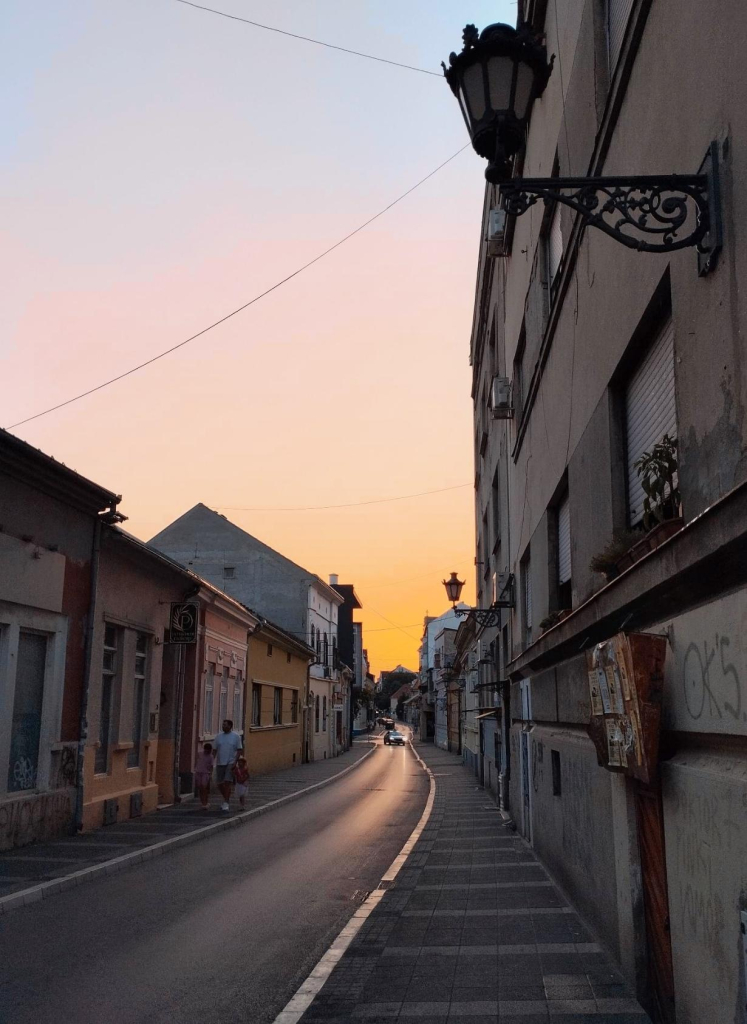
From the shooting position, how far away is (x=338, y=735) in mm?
60531

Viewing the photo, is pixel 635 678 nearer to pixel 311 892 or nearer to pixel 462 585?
pixel 311 892

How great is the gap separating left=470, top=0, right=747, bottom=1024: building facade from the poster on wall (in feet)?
0.29

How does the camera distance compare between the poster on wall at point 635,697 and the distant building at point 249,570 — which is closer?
the poster on wall at point 635,697

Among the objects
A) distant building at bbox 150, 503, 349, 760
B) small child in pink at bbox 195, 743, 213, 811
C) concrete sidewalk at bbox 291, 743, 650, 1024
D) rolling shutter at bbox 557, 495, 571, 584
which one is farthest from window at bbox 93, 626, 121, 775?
distant building at bbox 150, 503, 349, 760

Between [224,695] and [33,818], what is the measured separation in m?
13.5

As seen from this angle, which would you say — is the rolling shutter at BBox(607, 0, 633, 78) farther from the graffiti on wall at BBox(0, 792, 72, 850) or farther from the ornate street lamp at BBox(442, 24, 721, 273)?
the graffiti on wall at BBox(0, 792, 72, 850)

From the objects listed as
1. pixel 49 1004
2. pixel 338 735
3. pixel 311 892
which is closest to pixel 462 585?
pixel 311 892

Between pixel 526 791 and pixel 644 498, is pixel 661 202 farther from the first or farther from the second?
pixel 526 791

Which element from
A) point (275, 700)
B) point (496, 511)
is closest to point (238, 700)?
point (275, 700)

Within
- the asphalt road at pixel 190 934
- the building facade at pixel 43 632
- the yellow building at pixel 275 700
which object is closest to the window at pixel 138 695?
the building facade at pixel 43 632

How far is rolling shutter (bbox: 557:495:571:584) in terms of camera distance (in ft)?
35.4

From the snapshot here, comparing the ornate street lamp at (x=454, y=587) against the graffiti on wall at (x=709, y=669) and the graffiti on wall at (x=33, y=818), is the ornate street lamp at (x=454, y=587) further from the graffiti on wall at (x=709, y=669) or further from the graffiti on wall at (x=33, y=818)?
the graffiti on wall at (x=709, y=669)

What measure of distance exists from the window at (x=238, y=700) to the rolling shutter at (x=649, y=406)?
2235 centimetres

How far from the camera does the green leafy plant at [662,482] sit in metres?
5.61
